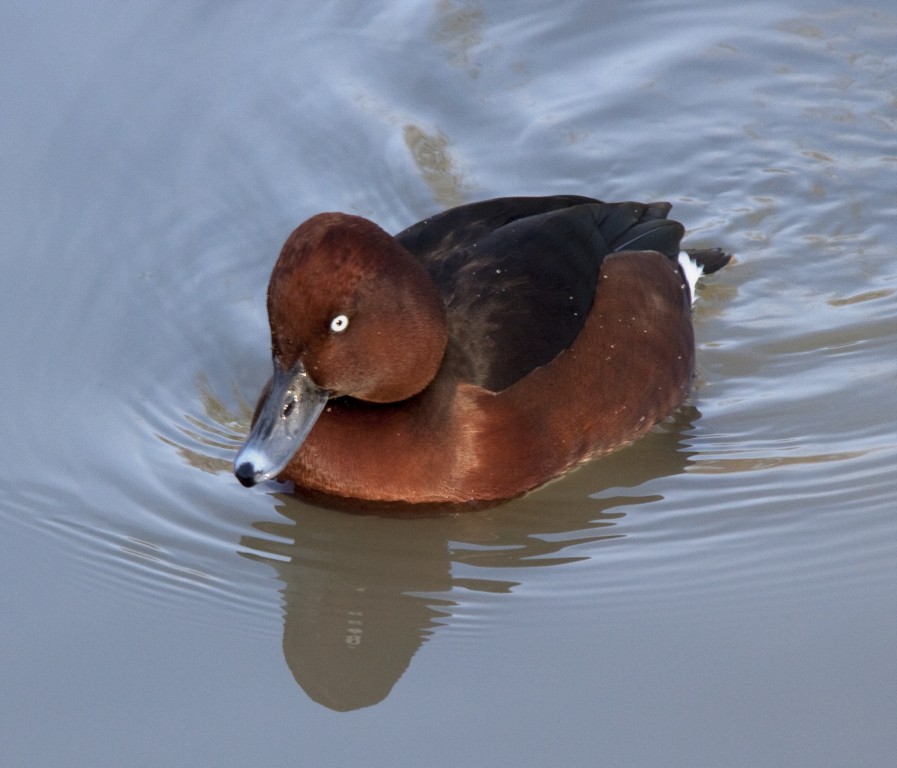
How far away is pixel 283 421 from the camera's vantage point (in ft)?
16.8

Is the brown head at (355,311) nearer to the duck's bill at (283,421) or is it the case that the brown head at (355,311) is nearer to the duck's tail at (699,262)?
the duck's bill at (283,421)

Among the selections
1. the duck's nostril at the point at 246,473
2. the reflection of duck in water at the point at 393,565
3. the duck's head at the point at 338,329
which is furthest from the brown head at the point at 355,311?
the reflection of duck in water at the point at 393,565

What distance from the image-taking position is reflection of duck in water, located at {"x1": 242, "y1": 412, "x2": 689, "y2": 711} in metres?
4.75

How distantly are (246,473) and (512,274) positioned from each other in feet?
4.37

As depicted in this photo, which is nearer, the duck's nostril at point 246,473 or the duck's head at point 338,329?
the duck's head at point 338,329

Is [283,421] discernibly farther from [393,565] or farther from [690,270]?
[690,270]

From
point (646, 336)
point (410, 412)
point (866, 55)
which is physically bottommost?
point (866, 55)

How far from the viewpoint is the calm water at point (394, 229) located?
185 inches

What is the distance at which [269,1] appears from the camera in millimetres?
8703

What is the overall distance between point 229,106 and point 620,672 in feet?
14.8

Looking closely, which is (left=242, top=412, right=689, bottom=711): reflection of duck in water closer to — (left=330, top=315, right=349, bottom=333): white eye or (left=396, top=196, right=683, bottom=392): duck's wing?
(left=396, top=196, right=683, bottom=392): duck's wing

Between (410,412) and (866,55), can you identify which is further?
(866,55)

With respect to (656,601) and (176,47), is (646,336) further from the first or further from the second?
(176,47)

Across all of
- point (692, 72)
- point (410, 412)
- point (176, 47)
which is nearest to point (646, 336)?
point (410, 412)
